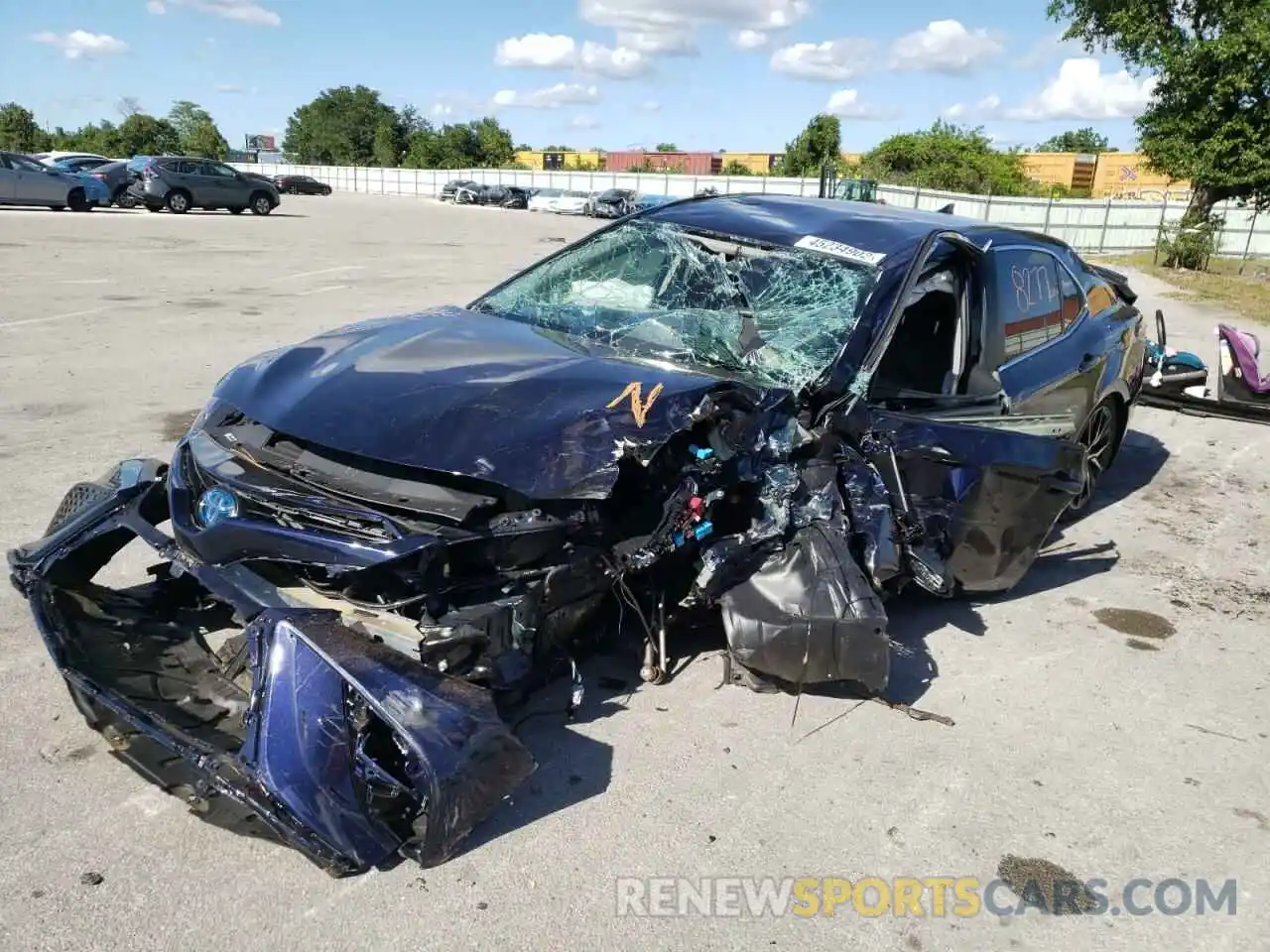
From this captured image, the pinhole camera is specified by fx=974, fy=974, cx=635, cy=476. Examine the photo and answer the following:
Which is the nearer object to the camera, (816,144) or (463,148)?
(816,144)

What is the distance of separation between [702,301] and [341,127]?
111 meters

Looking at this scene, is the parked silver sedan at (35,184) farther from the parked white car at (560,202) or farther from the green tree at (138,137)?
the green tree at (138,137)

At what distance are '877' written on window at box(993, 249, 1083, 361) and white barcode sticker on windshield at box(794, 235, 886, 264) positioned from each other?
0.83 metres

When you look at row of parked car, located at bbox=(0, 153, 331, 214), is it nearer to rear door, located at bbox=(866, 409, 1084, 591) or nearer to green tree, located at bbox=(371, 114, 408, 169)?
→ rear door, located at bbox=(866, 409, 1084, 591)

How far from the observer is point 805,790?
3098 millimetres

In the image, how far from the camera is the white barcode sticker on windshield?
423 cm

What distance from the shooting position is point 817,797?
3.07 metres

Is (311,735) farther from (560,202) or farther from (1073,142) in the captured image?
(1073,142)

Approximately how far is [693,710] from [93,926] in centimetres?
191

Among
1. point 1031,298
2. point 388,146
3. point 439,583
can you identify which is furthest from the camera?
point 388,146

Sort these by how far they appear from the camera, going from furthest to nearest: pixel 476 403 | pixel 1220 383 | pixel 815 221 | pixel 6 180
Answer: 1. pixel 6 180
2. pixel 1220 383
3. pixel 815 221
4. pixel 476 403

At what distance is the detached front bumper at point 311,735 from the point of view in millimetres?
2455

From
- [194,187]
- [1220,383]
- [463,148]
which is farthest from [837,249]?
[463,148]

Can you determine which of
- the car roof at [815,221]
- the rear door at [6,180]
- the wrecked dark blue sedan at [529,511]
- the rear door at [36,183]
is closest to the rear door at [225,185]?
the rear door at [36,183]
